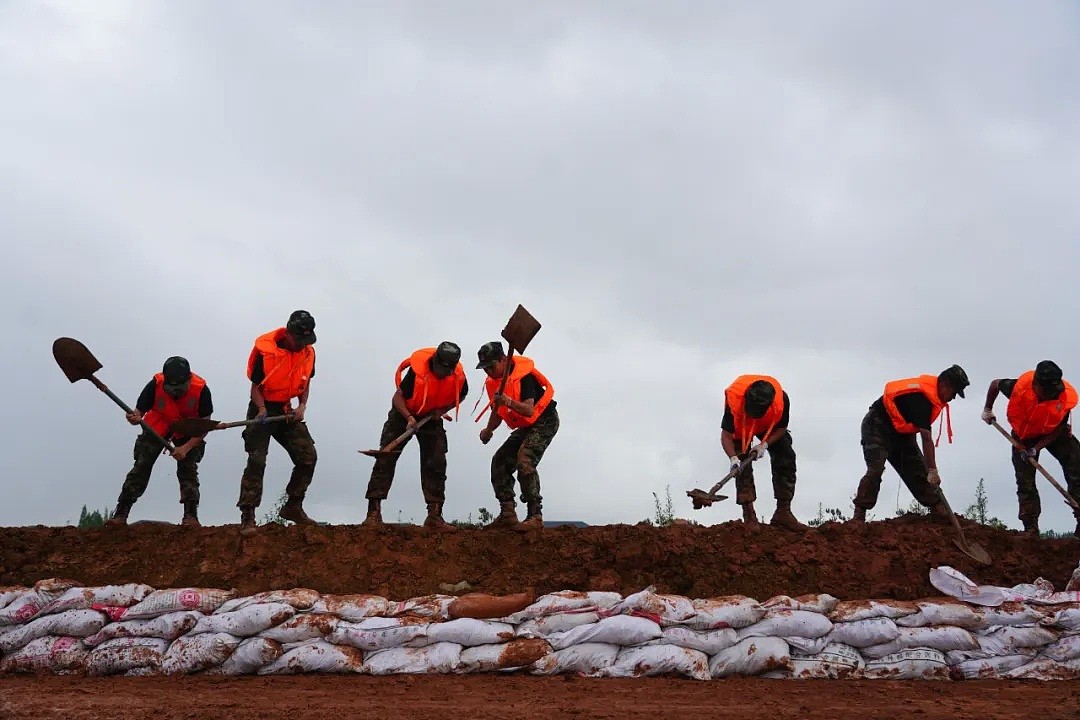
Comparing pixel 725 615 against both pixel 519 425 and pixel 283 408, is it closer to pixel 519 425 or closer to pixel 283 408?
pixel 519 425

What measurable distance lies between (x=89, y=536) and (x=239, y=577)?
1.41 metres

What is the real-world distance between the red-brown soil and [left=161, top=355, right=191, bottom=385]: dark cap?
2.41 metres

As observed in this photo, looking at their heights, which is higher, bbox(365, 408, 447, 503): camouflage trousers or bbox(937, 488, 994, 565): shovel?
bbox(365, 408, 447, 503): camouflage trousers

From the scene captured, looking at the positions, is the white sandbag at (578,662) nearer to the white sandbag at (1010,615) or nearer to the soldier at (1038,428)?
the white sandbag at (1010,615)

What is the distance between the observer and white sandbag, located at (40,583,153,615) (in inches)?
242

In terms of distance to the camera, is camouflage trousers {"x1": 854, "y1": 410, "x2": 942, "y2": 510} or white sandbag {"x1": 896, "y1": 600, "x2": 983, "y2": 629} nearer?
white sandbag {"x1": 896, "y1": 600, "x2": 983, "y2": 629}

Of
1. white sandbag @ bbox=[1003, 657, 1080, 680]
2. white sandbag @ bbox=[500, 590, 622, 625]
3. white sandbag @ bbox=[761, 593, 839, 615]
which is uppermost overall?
white sandbag @ bbox=[500, 590, 622, 625]

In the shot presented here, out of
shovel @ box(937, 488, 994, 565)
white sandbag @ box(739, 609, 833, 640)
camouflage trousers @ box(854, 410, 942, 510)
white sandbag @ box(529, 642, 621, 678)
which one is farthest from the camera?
camouflage trousers @ box(854, 410, 942, 510)

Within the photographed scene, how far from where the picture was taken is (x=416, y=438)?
776cm

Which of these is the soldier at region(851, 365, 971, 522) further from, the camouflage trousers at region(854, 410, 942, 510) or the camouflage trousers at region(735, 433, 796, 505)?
the camouflage trousers at region(735, 433, 796, 505)

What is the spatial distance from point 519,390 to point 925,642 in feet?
11.0

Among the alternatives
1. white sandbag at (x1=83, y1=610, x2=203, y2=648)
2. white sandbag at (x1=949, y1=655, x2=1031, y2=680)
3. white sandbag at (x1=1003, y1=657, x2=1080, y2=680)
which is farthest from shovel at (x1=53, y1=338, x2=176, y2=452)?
white sandbag at (x1=1003, y1=657, x2=1080, y2=680)

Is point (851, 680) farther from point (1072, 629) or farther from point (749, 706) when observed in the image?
point (1072, 629)

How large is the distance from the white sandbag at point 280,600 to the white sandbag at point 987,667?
3.90 m
